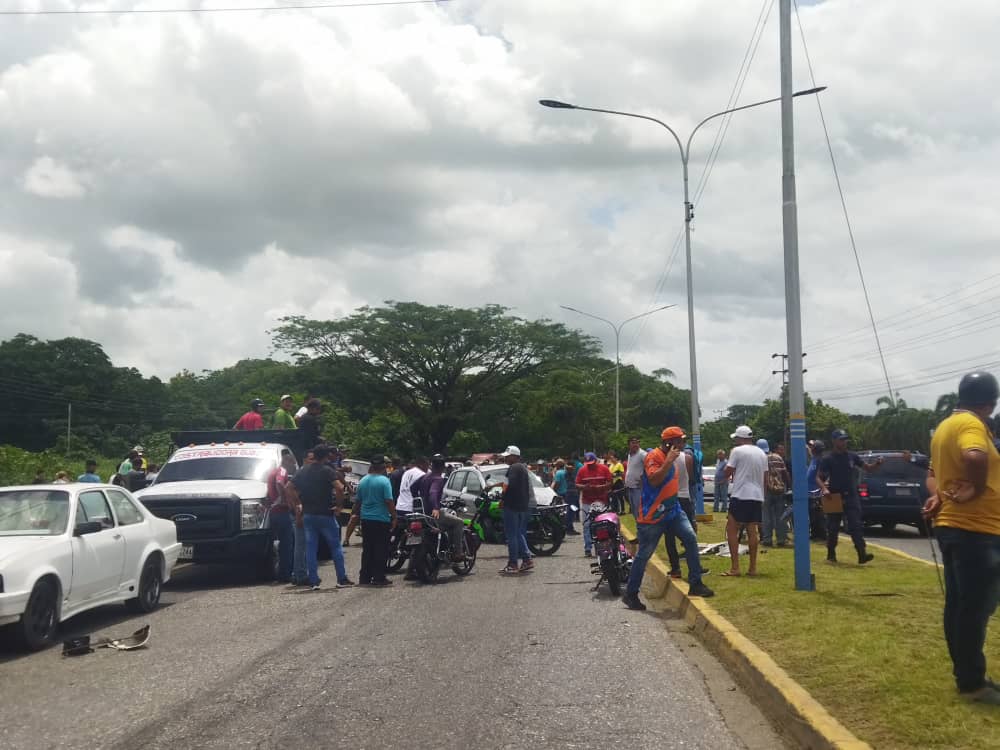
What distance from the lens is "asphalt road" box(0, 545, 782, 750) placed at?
5.92 m

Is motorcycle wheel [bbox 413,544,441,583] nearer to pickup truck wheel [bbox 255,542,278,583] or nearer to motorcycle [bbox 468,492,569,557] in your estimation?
pickup truck wheel [bbox 255,542,278,583]

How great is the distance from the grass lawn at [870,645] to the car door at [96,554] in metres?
5.99

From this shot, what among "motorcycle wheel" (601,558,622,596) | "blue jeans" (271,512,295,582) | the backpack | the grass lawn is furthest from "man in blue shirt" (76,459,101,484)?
the backpack

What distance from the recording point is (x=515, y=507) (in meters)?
14.6

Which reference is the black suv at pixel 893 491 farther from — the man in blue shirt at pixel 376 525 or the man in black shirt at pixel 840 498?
the man in blue shirt at pixel 376 525

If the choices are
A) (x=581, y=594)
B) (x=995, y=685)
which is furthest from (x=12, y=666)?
(x=995, y=685)

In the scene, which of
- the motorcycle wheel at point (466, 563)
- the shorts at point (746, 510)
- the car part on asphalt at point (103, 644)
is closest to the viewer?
the car part on asphalt at point (103, 644)

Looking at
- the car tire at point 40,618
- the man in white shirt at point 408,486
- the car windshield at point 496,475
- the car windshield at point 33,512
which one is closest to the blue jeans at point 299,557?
the man in white shirt at point 408,486

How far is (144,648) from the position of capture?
8.95 m

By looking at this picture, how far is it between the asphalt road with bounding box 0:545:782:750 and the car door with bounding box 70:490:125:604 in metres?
0.49

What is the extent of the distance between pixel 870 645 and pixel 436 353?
4929 centimetres

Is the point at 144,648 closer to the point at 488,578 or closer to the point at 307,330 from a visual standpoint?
the point at 488,578

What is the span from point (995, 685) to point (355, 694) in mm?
3947

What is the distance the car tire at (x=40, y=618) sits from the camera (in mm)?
8727
